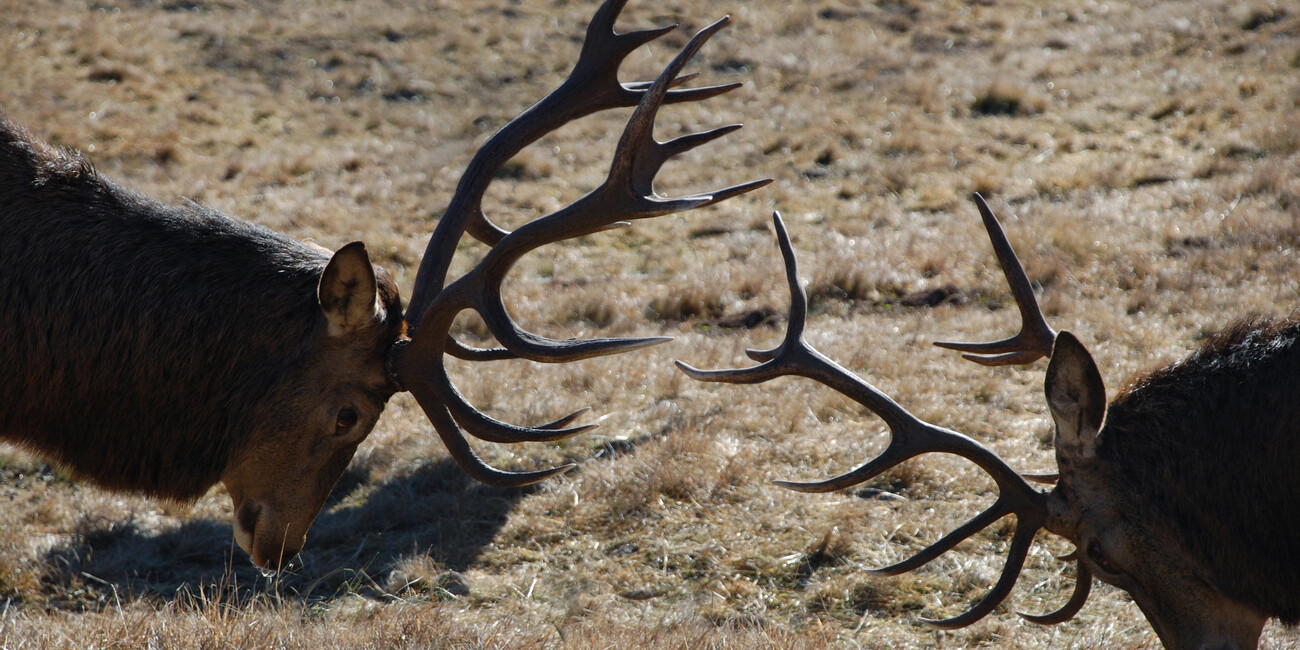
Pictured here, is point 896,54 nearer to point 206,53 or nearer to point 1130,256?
point 1130,256

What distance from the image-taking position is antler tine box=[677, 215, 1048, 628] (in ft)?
11.7

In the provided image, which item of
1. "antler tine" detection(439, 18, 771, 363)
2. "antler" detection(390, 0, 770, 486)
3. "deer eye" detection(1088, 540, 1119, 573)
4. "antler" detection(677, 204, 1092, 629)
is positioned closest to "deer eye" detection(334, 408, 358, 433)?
"antler" detection(390, 0, 770, 486)

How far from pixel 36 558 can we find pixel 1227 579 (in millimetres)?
5038

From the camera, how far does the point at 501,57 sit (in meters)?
17.8

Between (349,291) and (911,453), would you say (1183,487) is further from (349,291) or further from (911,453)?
(349,291)

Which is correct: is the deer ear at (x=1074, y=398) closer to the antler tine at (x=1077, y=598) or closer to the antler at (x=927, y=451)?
the antler at (x=927, y=451)

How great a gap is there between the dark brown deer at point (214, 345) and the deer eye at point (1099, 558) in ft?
5.49

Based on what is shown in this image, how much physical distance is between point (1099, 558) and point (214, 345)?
10.3 feet

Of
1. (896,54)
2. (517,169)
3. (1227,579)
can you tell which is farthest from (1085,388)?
Answer: (896,54)

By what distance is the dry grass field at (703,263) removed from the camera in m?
4.82

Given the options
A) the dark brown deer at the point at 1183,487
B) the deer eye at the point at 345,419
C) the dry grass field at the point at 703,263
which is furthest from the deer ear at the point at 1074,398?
the deer eye at the point at 345,419

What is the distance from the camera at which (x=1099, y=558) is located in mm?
3525

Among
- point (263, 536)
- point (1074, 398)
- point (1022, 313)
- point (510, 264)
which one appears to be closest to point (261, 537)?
point (263, 536)

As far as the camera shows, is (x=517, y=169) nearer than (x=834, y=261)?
No
